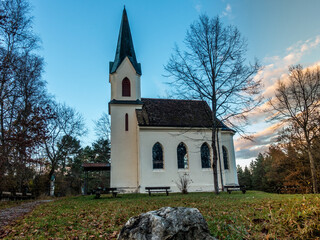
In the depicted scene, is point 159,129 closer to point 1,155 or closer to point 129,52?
point 129,52

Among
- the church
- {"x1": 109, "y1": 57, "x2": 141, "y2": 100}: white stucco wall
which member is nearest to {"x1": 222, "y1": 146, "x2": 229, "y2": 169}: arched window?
the church

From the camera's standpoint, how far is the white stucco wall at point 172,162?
2109 centimetres

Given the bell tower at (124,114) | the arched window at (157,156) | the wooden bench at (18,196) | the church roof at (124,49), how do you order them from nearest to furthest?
1. the wooden bench at (18,196)
2. the bell tower at (124,114)
3. the arched window at (157,156)
4. the church roof at (124,49)

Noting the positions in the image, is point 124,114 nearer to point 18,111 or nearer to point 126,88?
point 126,88

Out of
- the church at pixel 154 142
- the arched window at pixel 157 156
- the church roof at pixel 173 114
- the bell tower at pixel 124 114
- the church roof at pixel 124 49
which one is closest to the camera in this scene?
the church at pixel 154 142

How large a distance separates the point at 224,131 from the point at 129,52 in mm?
13376

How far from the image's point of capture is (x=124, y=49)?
84.2 feet

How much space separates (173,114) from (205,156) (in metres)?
5.35

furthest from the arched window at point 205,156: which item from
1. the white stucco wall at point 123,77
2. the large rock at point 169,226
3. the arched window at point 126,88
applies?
the large rock at point 169,226

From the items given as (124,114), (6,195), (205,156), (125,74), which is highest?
(125,74)

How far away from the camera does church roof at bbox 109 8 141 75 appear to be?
24.9m

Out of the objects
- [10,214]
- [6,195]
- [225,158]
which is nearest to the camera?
[10,214]

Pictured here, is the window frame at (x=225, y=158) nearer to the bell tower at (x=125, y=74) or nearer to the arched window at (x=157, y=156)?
the arched window at (x=157, y=156)

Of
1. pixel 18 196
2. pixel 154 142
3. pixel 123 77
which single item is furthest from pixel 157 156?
pixel 18 196
